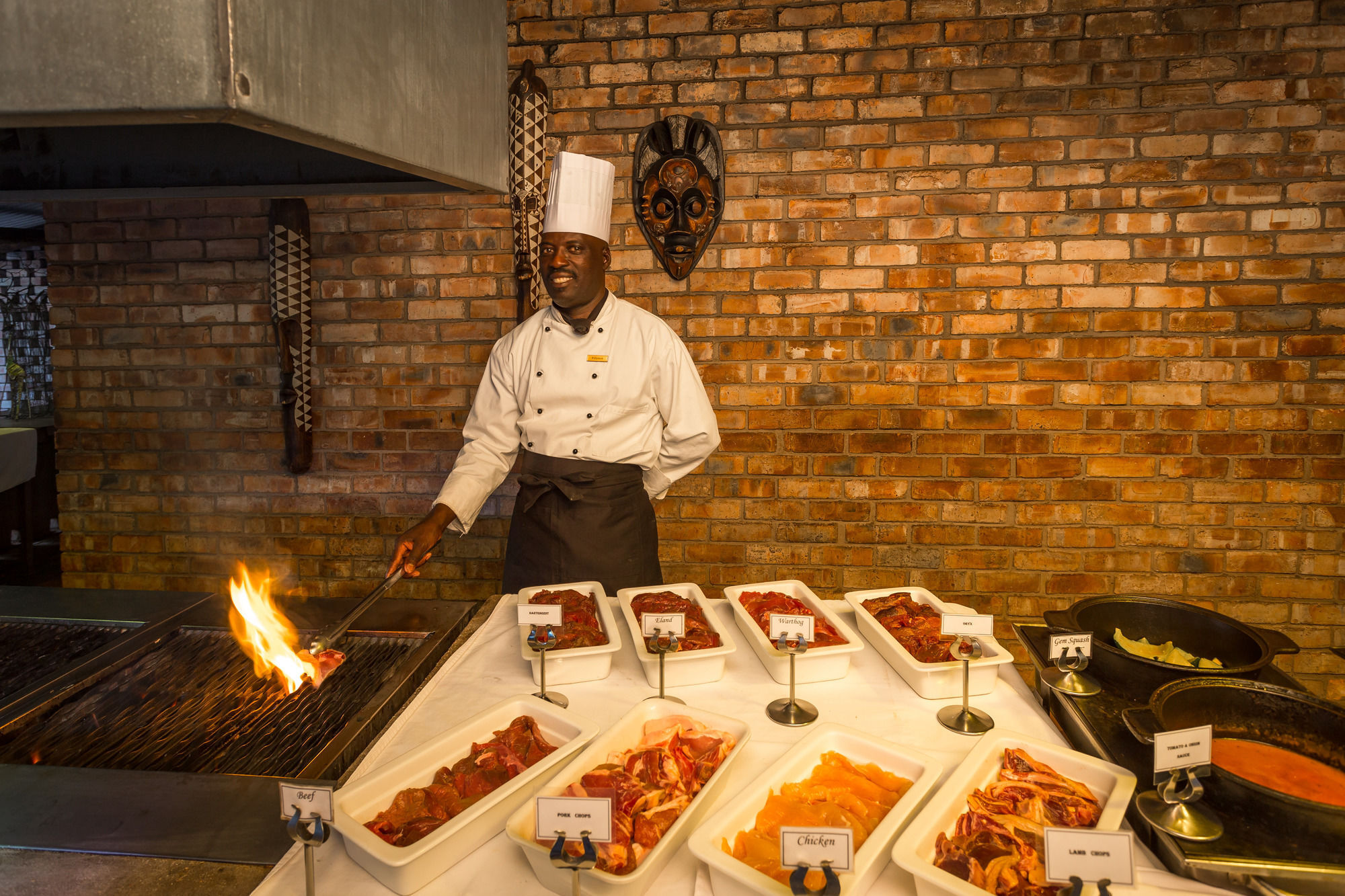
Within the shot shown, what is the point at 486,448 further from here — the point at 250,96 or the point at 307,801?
the point at 250,96

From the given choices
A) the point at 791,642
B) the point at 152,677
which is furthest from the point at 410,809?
the point at 152,677

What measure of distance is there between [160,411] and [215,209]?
91cm

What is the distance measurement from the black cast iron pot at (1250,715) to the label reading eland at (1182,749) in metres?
0.08

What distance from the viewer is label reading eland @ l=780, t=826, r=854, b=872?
925 mm

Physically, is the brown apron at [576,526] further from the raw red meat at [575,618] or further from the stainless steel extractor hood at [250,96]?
the stainless steel extractor hood at [250,96]

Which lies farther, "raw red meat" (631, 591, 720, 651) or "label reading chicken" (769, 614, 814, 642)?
"raw red meat" (631, 591, 720, 651)

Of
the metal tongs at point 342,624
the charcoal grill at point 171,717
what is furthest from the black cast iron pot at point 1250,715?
the metal tongs at point 342,624

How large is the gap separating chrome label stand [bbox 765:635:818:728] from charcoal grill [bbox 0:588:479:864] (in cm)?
74

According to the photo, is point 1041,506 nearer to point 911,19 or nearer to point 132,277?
point 911,19

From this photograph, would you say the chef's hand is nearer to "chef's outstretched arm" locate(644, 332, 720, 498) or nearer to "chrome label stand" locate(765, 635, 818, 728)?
"chef's outstretched arm" locate(644, 332, 720, 498)

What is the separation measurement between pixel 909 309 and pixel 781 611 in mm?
1664

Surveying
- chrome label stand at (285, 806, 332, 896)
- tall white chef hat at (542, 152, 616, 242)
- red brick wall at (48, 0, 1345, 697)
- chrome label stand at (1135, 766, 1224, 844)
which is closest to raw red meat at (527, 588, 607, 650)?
chrome label stand at (285, 806, 332, 896)

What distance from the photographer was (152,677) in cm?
164

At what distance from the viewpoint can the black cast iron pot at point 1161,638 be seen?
1.39 metres
